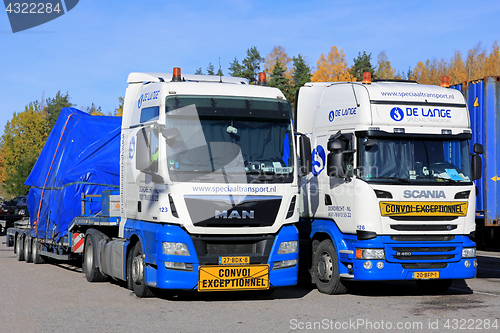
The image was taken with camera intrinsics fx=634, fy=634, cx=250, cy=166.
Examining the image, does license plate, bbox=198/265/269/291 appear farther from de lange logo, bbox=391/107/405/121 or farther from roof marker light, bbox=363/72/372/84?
roof marker light, bbox=363/72/372/84

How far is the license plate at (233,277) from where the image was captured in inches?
380

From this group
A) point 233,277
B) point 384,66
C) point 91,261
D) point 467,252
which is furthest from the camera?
point 384,66

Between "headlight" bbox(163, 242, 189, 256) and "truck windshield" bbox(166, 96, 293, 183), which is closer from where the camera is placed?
"headlight" bbox(163, 242, 189, 256)

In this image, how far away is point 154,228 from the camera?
9.95 meters

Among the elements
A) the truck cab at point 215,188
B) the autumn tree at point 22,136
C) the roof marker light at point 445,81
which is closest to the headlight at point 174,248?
the truck cab at point 215,188

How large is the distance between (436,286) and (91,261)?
22.7ft

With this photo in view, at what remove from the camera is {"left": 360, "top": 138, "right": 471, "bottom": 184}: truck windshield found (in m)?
10.3

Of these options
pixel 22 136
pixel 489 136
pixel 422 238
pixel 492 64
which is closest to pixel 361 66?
pixel 492 64

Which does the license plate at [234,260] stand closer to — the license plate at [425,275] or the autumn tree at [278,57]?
the license plate at [425,275]

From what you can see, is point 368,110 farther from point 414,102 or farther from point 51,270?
point 51,270

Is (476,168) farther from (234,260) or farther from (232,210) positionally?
(234,260)

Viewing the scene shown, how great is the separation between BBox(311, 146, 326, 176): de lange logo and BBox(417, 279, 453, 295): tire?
2.69m

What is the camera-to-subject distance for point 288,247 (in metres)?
10.2

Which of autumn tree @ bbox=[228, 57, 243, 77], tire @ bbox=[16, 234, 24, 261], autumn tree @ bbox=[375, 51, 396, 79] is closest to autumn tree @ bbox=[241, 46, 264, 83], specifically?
autumn tree @ bbox=[228, 57, 243, 77]
